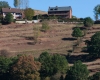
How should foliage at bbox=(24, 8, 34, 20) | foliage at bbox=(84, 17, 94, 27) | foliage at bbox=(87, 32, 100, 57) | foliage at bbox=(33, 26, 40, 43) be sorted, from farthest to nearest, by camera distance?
foliage at bbox=(24, 8, 34, 20) → foliage at bbox=(84, 17, 94, 27) → foliage at bbox=(33, 26, 40, 43) → foliage at bbox=(87, 32, 100, 57)

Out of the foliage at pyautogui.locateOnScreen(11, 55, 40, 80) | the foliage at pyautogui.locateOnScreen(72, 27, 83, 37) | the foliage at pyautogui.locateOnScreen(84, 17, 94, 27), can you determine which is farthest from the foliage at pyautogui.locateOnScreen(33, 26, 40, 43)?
the foliage at pyautogui.locateOnScreen(11, 55, 40, 80)

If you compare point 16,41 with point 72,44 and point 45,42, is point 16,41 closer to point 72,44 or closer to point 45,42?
point 45,42

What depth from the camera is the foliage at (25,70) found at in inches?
2351

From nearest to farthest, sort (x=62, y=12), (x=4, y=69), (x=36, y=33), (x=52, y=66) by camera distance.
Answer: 1. (x=52, y=66)
2. (x=4, y=69)
3. (x=36, y=33)
4. (x=62, y=12)

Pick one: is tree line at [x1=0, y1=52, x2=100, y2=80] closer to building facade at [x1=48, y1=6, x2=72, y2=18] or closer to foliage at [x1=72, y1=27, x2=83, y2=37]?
foliage at [x1=72, y1=27, x2=83, y2=37]

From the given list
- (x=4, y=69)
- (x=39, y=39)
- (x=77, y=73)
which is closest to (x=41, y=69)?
(x=4, y=69)

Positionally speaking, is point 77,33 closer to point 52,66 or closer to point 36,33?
point 36,33

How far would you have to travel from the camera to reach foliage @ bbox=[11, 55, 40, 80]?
5972 centimetres

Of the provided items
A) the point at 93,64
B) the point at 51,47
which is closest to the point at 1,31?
the point at 51,47

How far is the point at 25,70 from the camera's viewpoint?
6022 centimetres

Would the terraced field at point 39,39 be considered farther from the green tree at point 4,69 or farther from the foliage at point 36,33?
the green tree at point 4,69

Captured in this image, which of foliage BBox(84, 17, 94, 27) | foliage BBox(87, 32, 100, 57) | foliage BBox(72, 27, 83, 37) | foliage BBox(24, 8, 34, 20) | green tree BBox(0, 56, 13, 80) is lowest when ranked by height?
green tree BBox(0, 56, 13, 80)

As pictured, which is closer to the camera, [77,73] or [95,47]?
[77,73]

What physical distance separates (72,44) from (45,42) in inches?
268
